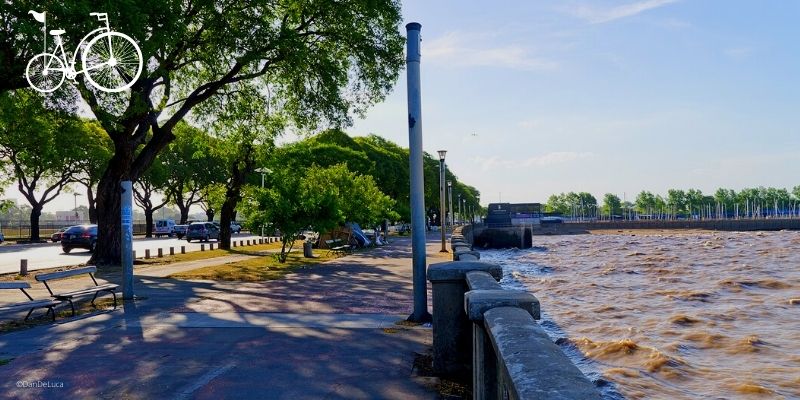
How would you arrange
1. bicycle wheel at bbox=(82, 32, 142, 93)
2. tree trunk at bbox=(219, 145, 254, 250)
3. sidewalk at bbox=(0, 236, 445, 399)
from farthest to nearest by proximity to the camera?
tree trunk at bbox=(219, 145, 254, 250) → bicycle wheel at bbox=(82, 32, 142, 93) → sidewalk at bbox=(0, 236, 445, 399)

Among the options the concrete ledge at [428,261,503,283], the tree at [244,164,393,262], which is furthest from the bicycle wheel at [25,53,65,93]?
the concrete ledge at [428,261,503,283]

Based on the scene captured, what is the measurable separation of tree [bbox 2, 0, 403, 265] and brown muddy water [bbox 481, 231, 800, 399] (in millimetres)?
10274

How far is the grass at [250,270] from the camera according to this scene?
1794cm

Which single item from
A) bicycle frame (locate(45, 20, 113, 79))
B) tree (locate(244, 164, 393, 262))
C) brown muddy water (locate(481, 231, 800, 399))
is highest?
bicycle frame (locate(45, 20, 113, 79))

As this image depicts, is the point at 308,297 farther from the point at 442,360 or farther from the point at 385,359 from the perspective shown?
the point at 442,360

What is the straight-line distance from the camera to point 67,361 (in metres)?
7.30

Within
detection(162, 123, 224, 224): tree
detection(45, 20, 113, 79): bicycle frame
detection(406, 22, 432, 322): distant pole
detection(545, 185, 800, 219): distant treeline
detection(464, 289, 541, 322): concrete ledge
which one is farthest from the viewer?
detection(545, 185, 800, 219): distant treeline

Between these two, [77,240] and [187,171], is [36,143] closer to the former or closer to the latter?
[77,240]

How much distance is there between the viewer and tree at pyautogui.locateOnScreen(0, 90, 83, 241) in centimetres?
2030

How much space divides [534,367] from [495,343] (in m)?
0.72

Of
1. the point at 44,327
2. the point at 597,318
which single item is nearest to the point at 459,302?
the point at 44,327

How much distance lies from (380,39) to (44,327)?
16782 millimetres

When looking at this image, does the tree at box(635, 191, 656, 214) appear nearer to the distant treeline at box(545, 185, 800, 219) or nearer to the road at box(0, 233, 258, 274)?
the distant treeline at box(545, 185, 800, 219)

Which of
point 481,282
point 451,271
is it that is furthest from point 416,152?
point 481,282
